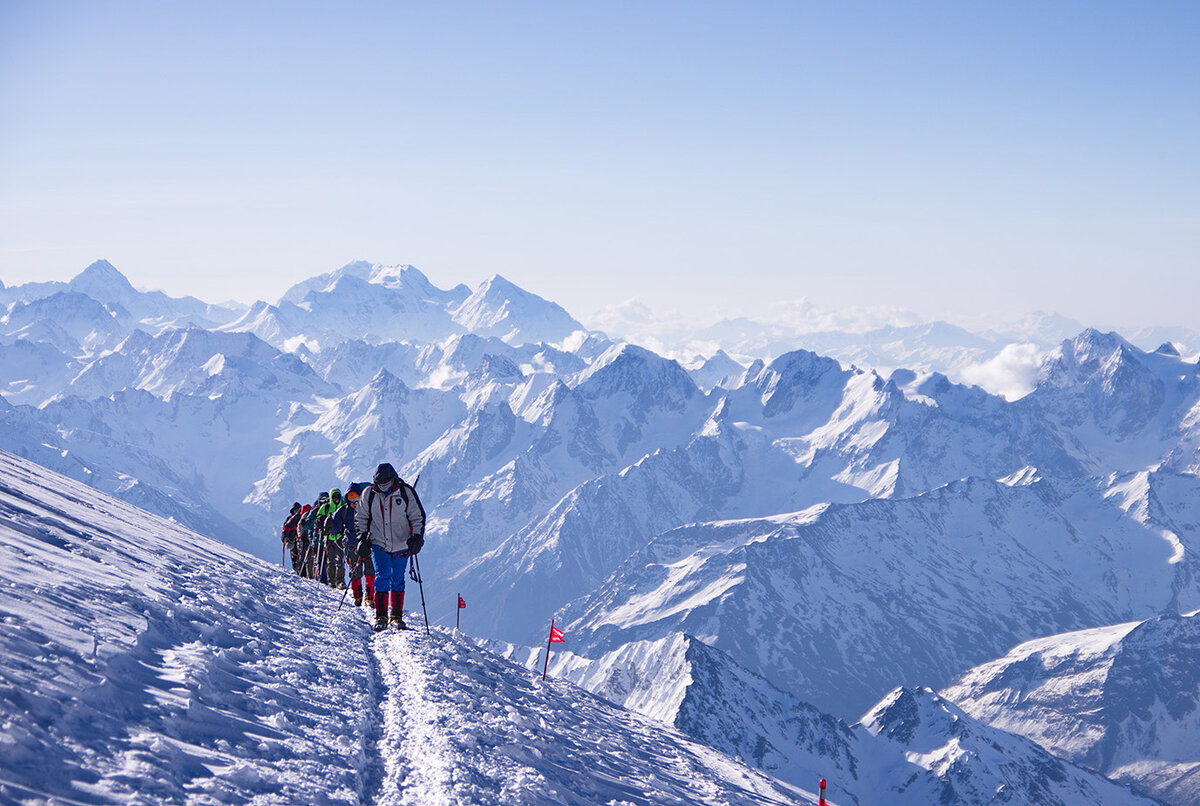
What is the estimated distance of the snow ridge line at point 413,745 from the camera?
499 inches

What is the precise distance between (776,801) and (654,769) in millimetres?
4793

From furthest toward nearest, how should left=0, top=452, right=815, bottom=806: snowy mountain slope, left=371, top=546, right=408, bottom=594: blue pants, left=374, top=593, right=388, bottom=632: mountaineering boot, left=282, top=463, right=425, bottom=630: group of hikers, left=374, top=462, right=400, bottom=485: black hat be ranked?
1. left=374, top=593, right=388, bottom=632: mountaineering boot
2. left=371, top=546, right=408, bottom=594: blue pants
3. left=282, top=463, right=425, bottom=630: group of hikers
4. left=374, top=462, right=400, bottom=485: black hat
5. left=0, top=452, right=815, bottom=806: snowy mountain slope

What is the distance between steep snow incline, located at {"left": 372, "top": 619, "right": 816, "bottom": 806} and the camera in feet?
44.4

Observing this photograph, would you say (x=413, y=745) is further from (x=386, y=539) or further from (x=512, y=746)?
(x=386, y=539)

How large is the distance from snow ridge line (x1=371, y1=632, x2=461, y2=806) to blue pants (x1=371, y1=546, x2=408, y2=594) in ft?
7.82

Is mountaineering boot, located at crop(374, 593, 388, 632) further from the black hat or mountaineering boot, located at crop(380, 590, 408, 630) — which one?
the black hat

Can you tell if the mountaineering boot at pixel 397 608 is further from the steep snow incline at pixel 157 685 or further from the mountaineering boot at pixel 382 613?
the steep snow incline at pixel 157 685

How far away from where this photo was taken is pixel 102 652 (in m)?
12.9

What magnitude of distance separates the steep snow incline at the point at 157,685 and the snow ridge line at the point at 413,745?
0.42 metres

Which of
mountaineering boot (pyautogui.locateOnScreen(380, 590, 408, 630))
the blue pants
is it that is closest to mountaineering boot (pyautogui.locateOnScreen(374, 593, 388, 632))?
mountaineering boot (pyautogui.locateOnScreen(380, 590, 408, 630))

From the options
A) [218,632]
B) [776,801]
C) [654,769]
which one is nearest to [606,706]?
[776,801]

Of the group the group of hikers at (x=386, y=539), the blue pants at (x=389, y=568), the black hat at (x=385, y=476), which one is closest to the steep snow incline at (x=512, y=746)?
the group of hikers at (x=386, y=539)

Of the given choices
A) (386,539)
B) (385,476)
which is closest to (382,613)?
(386,539)

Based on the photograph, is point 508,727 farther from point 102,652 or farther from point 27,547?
point 27,547
